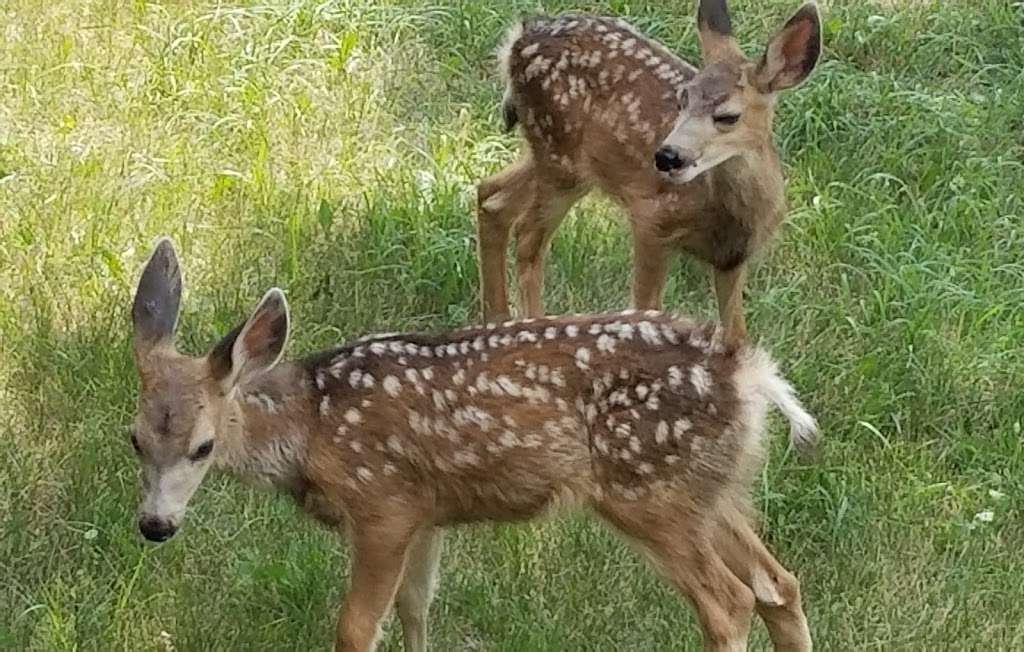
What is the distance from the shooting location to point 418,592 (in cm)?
517

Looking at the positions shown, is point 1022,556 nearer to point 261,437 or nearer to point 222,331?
point 261,437

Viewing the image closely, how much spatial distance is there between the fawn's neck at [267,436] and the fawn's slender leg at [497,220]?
5.95 feet

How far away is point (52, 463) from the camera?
5.85 meters

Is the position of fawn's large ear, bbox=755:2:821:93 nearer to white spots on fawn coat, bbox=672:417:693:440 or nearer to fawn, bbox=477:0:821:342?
fawn, bbox=477:0:821:342

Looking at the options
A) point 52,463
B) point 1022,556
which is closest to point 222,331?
point 52,463

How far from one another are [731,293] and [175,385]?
2.31m

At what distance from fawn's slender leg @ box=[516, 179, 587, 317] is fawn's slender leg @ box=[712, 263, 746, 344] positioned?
0.61m

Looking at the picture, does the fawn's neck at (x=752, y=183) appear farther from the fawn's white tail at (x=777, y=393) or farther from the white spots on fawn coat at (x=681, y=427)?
the white spots on fawn coat at (x=681, y=427)

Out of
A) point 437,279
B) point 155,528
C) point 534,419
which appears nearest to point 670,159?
point 437,279

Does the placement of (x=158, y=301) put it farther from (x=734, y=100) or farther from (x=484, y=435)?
(x=734, y=100)

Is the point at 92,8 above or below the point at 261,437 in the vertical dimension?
below

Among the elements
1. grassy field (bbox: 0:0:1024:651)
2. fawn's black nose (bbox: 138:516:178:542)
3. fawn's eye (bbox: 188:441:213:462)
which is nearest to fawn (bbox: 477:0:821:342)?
grassy field (bbox: 0:0:1024:651)

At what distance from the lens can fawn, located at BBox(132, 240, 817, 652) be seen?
15.4ft

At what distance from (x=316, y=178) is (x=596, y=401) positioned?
9.32ft
